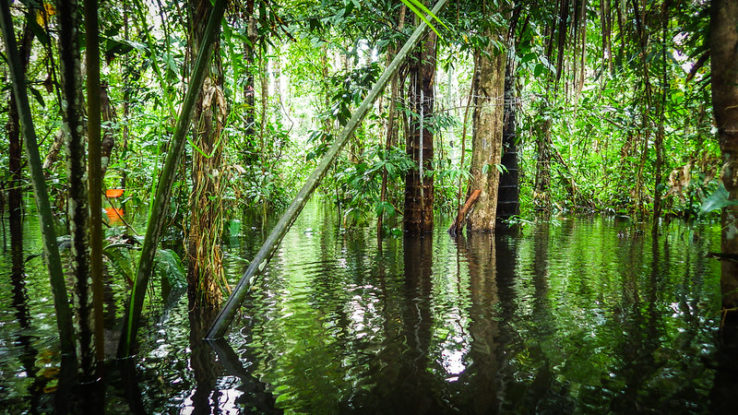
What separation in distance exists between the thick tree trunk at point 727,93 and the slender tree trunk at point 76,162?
7.61 ft

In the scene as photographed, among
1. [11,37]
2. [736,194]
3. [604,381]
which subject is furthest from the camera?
[736,194]

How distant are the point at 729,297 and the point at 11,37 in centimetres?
278

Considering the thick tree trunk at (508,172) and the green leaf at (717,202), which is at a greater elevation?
the thick tree trunk at (508,172)

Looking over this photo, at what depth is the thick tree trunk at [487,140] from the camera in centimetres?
579

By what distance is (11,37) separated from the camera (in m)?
1.12

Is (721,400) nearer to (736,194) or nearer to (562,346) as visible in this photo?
(562,346)

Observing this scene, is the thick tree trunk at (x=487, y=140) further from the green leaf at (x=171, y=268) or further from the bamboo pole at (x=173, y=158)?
the bamboo pole at (x=173, y=158)

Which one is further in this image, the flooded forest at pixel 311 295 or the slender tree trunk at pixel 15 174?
the slender tree trunk at pixel 15 174

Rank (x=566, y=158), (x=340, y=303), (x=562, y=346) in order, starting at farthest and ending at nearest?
(x=566, y=158), (x=340, y=303), (x=562, y=346)

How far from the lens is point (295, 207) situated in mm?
1617

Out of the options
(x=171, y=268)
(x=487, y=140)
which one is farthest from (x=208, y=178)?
(x=487, y=140)

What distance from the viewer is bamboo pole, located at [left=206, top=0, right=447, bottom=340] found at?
160 cm

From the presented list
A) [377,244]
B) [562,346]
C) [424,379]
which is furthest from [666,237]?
[424,379]

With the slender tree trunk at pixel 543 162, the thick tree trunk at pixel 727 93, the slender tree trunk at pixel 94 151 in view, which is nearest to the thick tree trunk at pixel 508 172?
the slender tree trunk at pixel 543 162
